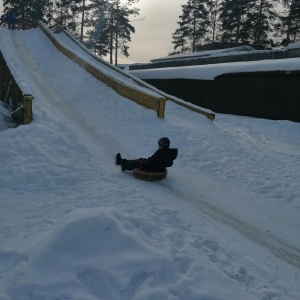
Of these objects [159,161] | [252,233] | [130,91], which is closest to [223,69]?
[130,91]

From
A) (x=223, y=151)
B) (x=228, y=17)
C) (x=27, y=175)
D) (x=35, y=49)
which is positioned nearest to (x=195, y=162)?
(x=223, y=151)

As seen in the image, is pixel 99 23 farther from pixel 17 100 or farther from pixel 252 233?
pixel 252 233

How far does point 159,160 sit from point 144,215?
2.13 meters

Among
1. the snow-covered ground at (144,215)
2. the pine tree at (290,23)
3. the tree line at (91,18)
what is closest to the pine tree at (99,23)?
the tree line at (91,18)

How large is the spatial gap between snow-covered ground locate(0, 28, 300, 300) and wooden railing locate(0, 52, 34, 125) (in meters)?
0.39

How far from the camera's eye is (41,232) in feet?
13.1

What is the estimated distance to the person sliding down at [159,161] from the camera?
648 centimetres

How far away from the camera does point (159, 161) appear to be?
6.56 m

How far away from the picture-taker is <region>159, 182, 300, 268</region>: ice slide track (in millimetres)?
4265

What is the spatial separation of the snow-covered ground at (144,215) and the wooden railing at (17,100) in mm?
388

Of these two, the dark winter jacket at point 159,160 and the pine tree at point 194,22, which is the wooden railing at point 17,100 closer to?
the dark winter jacket at point 159,160

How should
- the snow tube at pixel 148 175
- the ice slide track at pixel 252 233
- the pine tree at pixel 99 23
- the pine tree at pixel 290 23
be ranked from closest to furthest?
the ice slide track at pixel 252 233
the snow tube at pixel 148 175
the pine tree at pixel 290 23
the pine tree at pixel 99 23

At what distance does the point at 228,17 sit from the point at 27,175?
3839 cm

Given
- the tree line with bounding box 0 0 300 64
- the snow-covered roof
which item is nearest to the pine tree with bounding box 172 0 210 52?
the tree line with bounding box 0 0 300 64
